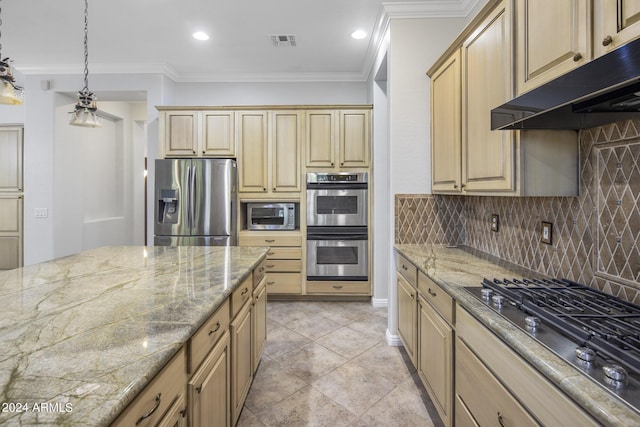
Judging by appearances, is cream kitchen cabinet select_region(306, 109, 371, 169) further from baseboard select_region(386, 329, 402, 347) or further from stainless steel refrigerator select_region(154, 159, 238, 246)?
baseboard select_region(386, 329, 402, 347)

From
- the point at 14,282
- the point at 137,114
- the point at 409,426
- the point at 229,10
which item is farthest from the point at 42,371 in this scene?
the point at 137,114

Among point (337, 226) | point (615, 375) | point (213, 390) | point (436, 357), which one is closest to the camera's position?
point (615, 375)

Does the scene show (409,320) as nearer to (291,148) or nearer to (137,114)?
(291,148)

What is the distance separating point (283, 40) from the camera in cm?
353

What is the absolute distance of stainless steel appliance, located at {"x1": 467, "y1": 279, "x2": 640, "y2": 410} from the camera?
777 millimetres

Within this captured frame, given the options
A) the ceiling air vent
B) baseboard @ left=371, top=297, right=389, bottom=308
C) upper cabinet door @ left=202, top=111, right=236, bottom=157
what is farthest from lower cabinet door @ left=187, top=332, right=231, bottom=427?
the ceiling air vent

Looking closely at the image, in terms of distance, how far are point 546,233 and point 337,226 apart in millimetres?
2405

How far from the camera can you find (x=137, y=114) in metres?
5.94

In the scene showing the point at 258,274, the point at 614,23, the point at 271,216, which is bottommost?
the point at 258,274

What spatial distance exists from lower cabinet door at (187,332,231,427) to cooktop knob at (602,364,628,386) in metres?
1.15

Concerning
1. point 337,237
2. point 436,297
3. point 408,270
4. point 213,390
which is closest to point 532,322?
point 436,297

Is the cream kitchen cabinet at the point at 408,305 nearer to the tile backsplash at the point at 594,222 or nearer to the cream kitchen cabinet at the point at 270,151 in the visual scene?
the tile backsplash at the point at 594,222

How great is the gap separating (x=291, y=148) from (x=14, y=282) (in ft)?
9.59

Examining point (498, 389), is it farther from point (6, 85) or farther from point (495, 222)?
point (6, 85)
